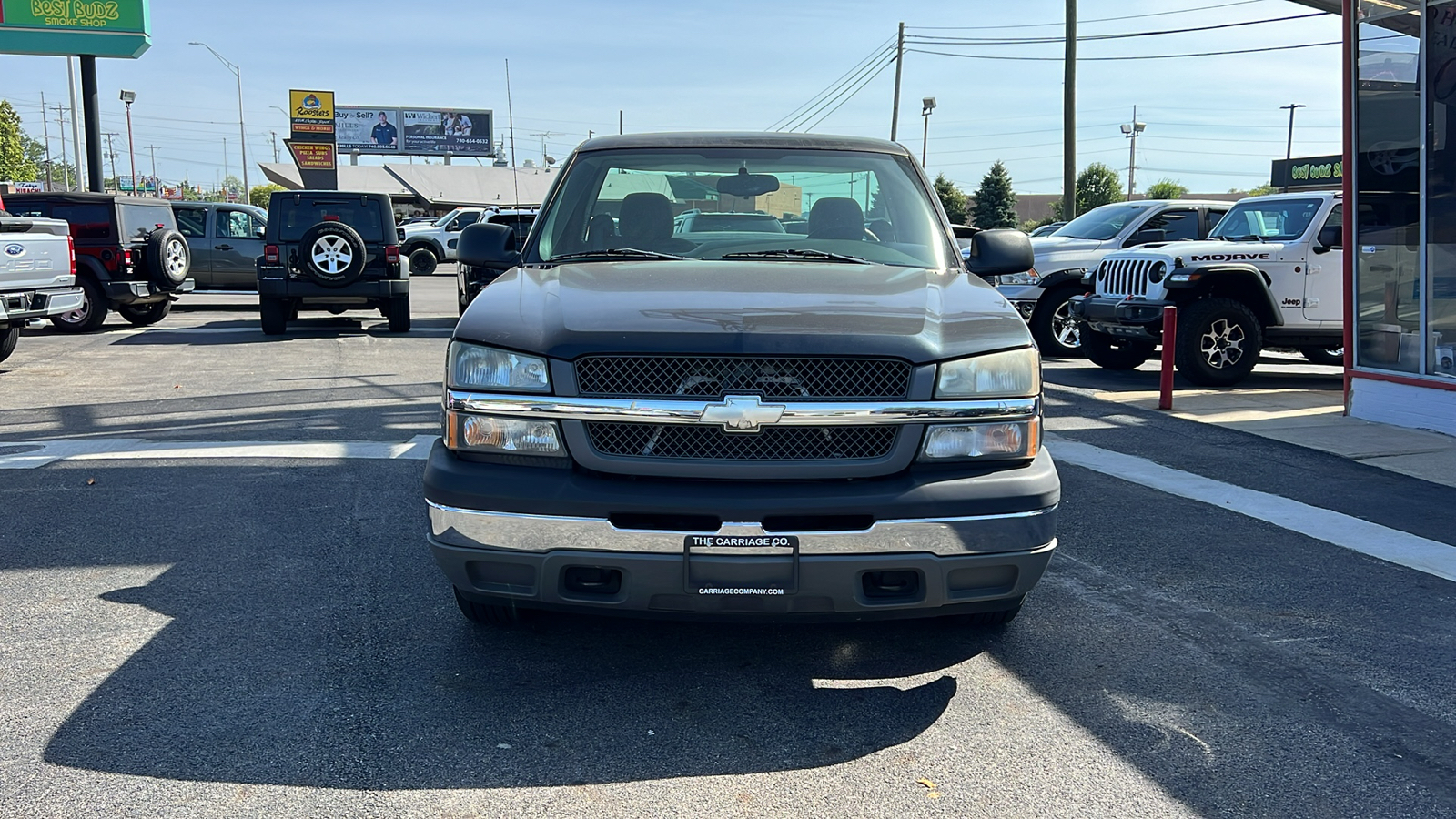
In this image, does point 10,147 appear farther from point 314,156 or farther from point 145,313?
point 145,313

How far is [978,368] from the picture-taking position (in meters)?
3.53

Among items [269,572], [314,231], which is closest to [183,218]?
[314,231]

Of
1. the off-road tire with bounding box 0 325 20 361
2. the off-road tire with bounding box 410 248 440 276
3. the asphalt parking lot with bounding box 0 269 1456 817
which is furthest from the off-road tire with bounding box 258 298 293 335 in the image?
the off-road tire with bounding box 410 248 440 276

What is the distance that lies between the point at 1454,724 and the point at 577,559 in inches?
103

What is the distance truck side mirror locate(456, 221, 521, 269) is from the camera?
16.4 feet

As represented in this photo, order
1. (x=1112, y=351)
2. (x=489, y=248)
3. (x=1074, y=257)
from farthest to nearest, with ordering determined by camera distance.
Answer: (x=1074, y=257) → (x=1112, y=351) → (x=489, y=248)

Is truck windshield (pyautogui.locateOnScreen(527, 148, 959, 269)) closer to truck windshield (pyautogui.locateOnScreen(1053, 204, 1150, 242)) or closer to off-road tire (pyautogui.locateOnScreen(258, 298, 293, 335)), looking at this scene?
truck windshield (pyautogui.locateOnScreen(1053, 204, 1150, 242))

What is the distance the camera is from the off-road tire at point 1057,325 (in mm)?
14148

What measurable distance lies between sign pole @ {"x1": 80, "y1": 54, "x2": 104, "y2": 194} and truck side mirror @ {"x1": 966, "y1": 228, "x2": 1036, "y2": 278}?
908 inches

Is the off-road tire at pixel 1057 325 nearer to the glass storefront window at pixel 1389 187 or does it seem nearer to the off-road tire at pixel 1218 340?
the off-road tire at pixel 1218 340

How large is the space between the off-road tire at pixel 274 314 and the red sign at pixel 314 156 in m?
50.0

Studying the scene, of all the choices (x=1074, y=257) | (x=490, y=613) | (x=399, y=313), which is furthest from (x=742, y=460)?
(x=399, y=313)

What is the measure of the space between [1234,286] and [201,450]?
30.3 ft

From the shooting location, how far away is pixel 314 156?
6216cm
